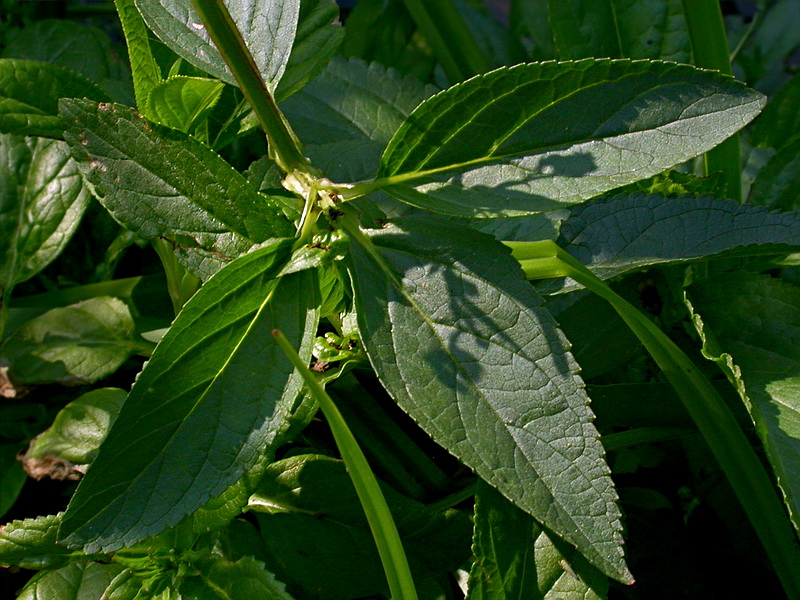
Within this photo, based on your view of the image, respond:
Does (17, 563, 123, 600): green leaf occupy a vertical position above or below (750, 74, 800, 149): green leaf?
above

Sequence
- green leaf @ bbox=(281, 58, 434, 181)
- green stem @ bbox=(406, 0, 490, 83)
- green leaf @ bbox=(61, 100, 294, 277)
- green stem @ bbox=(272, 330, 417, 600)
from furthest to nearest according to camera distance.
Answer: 1. green stem @ bbox=(406, 0, 490, 83)
2. green leaf @ bbox=(281, 58, 434, 181)
3. green leaf @ bbox=(61, 100, 294, 277)
4. green stem @ bbox=(272, 330, 417, 600)

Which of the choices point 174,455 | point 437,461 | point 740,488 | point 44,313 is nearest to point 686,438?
point 740,488

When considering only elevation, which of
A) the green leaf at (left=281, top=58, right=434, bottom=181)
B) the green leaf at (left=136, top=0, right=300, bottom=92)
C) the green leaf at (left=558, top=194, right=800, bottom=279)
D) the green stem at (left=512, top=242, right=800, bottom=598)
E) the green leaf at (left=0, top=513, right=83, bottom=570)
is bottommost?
the green stem at (left=512, top=242, right=800, bottom=598)

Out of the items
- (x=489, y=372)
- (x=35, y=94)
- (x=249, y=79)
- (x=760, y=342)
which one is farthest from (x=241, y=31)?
(x=760, y=342)

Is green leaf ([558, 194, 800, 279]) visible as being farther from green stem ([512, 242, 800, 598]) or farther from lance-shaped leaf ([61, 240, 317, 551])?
lance-shaped leaf ([61, 240, 317, 551])

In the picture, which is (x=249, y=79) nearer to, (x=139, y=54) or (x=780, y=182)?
(x=139, y=54)

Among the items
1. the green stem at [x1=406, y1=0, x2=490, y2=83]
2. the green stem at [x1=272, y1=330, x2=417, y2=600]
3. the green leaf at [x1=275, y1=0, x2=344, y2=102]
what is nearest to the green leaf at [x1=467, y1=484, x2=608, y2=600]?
the green stem at [x1=272, y1=330, x2=417, y2=600]

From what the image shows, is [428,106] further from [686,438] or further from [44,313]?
[44,313]
